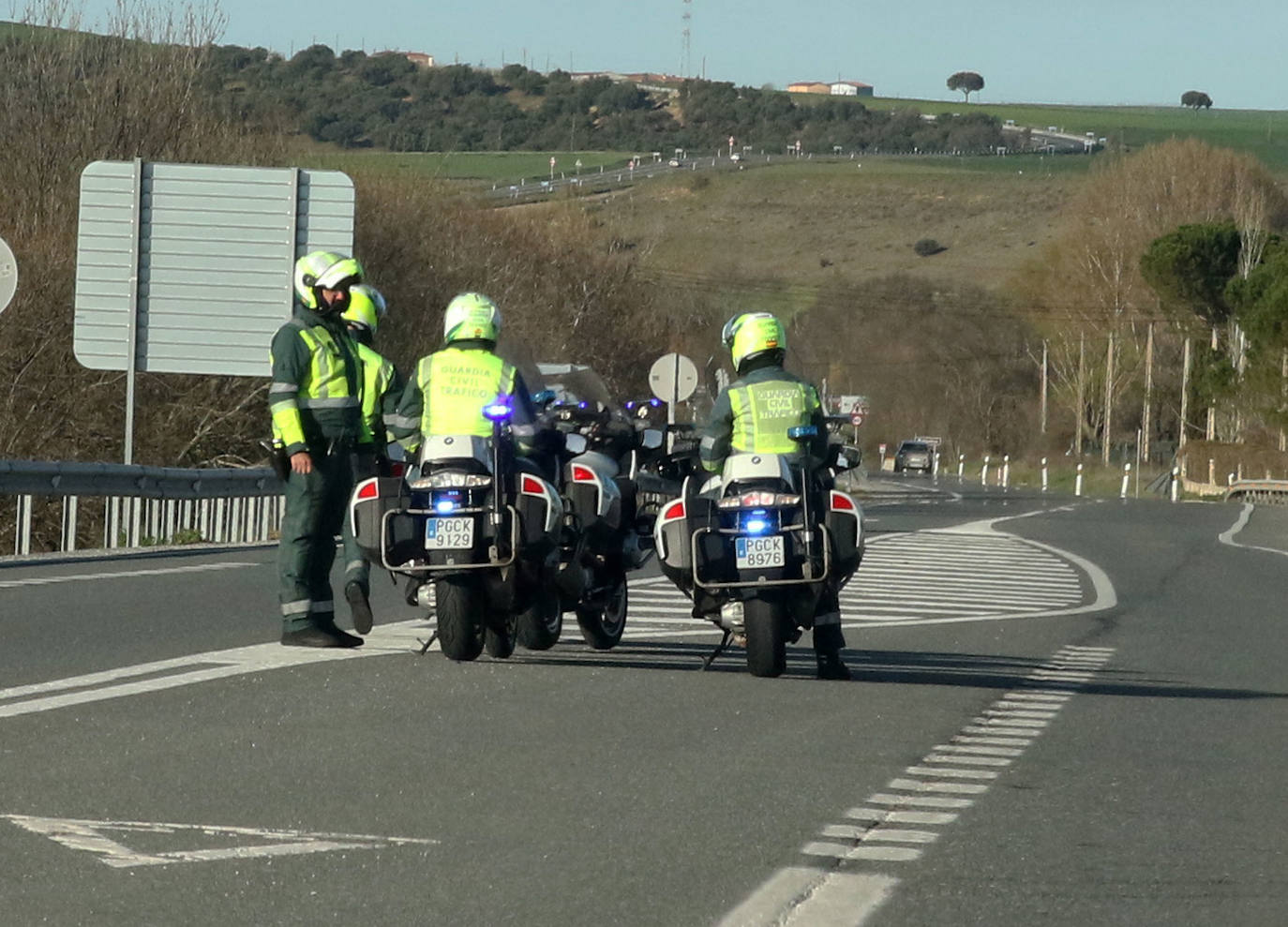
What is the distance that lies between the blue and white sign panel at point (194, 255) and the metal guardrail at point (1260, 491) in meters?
44.5

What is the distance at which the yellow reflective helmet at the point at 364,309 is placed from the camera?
12172 mm

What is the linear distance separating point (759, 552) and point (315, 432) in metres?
2.33

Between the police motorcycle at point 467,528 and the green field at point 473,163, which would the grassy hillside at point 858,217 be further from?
the police motorcycle at point 467,528

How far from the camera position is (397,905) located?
5.47 meters

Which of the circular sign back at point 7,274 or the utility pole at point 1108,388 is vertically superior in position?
the circular sign back at point 7,274

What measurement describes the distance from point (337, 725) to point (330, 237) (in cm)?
1993

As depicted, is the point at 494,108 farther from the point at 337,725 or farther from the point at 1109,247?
the point at 337,725

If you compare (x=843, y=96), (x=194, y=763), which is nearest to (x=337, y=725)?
(x=194, y=763)

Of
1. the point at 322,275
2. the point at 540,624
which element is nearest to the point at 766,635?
the point at 540,624

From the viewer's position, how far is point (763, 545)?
10336 mm

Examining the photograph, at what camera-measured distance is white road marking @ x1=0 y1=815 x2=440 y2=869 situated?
593 centimetres

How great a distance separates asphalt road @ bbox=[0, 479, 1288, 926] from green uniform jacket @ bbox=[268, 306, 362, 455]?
3.44 feet

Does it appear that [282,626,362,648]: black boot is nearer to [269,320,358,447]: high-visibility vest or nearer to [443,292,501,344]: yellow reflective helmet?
[269,320,358,447]: high-visibility vest

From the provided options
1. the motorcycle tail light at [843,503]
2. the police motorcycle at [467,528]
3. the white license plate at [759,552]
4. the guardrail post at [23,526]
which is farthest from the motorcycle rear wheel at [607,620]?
the guardrail post at [23,526]
